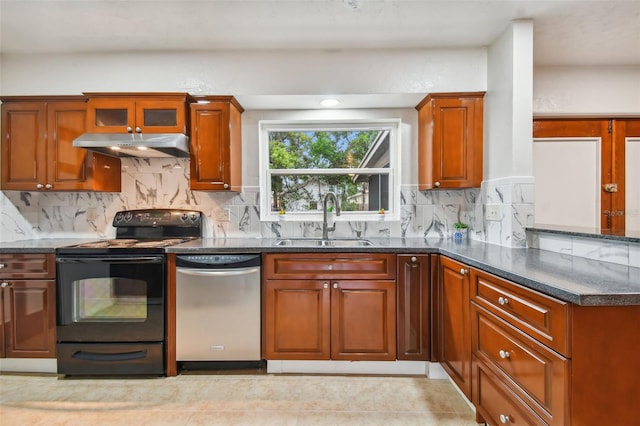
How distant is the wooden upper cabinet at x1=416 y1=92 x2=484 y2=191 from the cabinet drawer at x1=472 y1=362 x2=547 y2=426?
1410 mm

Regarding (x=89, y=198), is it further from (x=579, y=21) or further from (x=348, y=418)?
(x=579, y=21)

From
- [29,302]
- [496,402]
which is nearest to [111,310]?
[29,302]

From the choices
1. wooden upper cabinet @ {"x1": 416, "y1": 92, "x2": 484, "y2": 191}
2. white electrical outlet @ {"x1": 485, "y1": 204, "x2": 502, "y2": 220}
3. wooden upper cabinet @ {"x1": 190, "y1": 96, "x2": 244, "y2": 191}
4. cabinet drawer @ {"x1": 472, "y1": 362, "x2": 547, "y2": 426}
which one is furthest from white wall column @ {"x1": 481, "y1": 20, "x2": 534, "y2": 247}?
wooden upper cabinet @ {"x1": 190, "y1": 96, "x2": 244, "y2": 191}

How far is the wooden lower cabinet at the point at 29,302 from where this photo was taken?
229 centimetres

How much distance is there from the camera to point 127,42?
2.52 m

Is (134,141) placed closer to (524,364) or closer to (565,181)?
(524,364)

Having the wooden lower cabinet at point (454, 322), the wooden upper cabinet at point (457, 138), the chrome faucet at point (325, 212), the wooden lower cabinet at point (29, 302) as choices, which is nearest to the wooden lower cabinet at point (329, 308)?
the wooden lower cabinet at point (454, 322)

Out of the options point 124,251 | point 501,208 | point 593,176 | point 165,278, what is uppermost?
point 593,176

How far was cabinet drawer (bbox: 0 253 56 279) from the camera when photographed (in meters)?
2.29

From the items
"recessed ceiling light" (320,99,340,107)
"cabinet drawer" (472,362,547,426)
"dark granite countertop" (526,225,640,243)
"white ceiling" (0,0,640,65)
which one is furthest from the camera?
"recessed ceiling light" (320,99,340,107)

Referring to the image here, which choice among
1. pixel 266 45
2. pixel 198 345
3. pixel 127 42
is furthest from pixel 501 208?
pixel 127 42

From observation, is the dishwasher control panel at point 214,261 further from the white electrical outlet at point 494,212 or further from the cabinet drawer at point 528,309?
the white electrical outlet at point 494,212

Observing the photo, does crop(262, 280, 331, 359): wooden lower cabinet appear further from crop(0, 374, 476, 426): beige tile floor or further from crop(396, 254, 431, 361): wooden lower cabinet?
crop(396, 254, 431, 361): wooden lower cabinet

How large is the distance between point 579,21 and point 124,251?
3604 mm
